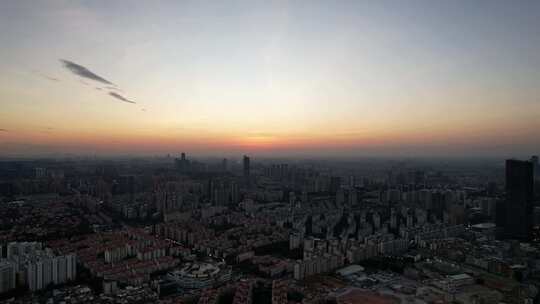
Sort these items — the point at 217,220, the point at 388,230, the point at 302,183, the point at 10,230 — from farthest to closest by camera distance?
the point at 302,183, the point at 217,220, the point at 388,230, the point at 10,230

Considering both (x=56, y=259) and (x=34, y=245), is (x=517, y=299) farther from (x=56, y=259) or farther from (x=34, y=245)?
(x=34, y=245)

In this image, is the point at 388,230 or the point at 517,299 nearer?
the point at 517,299

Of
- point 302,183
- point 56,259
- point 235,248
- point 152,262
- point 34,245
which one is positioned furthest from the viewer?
point 302,183

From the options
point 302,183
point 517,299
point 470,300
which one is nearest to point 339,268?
point 470,300

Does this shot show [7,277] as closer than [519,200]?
Yes

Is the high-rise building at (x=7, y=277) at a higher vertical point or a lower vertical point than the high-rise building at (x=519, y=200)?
lower

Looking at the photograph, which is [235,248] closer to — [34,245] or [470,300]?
[34,245]

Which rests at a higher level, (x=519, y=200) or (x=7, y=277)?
(x=519, y=200)

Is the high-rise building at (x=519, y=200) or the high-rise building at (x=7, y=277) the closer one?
the high-rise building at (x=7, y=277)
